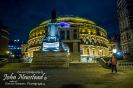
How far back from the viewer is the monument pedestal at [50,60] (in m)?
32.5

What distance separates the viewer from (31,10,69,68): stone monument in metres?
33.2

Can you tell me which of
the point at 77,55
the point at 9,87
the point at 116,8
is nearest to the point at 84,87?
the point at 9,87

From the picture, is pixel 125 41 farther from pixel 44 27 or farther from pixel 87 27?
pixel 44 27

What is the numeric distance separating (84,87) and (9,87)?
16.3ft

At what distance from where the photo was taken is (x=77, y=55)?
61.9 metres

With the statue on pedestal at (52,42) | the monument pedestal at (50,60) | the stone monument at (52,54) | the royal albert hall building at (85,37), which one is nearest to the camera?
the monument pedestal at (50,60)

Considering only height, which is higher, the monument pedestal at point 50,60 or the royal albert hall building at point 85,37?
the royal albert hall building at point 85,37

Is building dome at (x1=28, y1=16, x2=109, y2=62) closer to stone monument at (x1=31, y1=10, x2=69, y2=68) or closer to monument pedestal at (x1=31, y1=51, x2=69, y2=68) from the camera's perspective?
stone monument at (x1=31, y1=10, x2=69, y2=68)

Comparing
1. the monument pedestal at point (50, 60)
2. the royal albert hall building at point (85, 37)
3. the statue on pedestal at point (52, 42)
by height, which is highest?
the royal albert hall building at point (85, 37)

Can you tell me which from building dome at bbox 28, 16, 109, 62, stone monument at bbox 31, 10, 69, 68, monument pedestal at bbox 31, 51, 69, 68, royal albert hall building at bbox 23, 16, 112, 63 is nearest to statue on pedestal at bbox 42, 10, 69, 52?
stone monument at bbox 31, 10, 69, 68

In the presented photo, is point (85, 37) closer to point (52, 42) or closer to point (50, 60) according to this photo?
point (52, 42)

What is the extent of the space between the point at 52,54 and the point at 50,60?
295 cm

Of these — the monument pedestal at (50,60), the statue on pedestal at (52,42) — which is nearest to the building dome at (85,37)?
the statue on pedestal at (52,42)

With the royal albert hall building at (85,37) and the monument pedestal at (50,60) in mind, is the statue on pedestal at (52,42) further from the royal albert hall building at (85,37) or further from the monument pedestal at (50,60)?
the royal albert hall building at (85,37)
